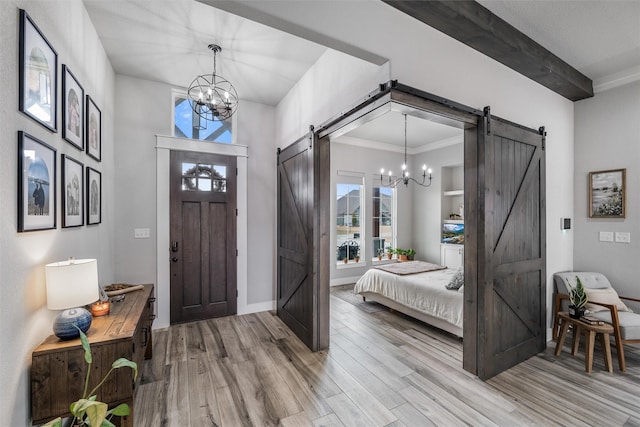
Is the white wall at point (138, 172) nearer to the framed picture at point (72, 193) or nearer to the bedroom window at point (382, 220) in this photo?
the framed picture at point (72, 193)

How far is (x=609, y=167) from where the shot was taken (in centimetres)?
312

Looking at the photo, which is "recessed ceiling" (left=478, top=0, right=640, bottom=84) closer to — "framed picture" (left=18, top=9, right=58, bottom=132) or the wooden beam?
the wooden beam

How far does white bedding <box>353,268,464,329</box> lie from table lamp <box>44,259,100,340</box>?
3.33m

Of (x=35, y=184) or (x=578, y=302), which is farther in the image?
(x=578, y=302)

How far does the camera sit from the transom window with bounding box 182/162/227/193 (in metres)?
3.64

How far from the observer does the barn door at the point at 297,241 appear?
116 inches

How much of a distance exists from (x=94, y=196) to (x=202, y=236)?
1.39 metres

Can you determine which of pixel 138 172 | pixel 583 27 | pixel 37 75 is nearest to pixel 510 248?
pixel 583 27

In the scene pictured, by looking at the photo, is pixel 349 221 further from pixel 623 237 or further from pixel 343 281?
pixel 623 237

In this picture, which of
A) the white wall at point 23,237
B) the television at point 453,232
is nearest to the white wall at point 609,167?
the television at point 453,232

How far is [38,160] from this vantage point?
151cm

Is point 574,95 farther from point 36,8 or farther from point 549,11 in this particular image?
point 36,8

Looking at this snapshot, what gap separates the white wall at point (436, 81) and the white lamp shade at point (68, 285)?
1820 mm

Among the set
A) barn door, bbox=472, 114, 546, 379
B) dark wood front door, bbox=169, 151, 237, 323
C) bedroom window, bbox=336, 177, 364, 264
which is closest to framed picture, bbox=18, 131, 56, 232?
dark wood front door, bbox=169, 151, 237, 323
